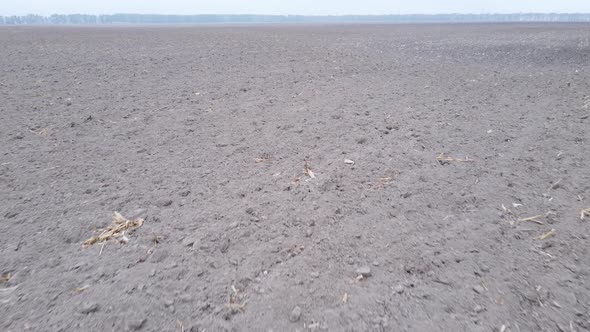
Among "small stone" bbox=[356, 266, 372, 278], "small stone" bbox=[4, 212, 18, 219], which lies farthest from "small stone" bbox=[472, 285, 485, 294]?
"small stone" bbox=[4, 212, 18, 219]

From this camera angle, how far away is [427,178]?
4168mm

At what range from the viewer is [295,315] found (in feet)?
7.72

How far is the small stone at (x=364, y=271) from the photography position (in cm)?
271

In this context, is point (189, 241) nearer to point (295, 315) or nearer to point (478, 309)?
point (295, 315)

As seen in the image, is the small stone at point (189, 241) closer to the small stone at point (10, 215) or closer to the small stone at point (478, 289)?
the small stone at point (10, 215)

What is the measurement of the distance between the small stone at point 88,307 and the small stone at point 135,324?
0.97 feet

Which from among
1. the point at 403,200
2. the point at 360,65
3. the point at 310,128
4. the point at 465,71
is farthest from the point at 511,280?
the point at 360,65

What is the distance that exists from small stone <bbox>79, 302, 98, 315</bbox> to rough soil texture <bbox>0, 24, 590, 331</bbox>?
0.05 meters

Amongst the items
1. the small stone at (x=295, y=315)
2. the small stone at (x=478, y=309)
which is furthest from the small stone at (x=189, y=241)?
the small stone at (x=478, y=309)

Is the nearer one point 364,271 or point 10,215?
point 364,271

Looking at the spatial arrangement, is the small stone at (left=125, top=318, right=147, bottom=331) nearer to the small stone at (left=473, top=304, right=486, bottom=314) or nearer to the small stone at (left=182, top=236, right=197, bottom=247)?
the small stone at (left=182, top=236, right=197, bottom=247)

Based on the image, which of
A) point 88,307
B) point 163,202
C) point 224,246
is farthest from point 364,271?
point 163,202

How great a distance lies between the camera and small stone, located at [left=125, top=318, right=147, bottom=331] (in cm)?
228

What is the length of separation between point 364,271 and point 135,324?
5.17 feet
